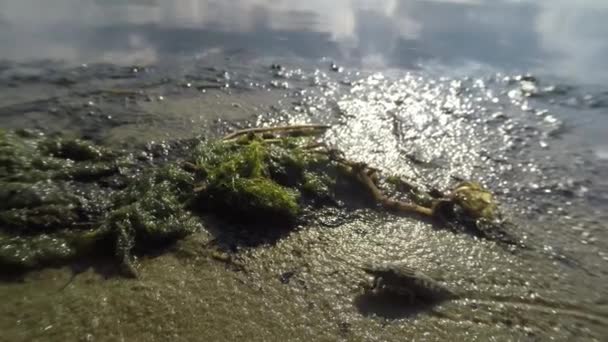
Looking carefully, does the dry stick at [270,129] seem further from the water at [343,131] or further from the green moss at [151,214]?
the green moss at [151,214]

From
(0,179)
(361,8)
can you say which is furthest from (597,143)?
(361,8)

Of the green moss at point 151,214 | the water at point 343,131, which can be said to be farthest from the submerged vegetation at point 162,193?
the water at point 343,131

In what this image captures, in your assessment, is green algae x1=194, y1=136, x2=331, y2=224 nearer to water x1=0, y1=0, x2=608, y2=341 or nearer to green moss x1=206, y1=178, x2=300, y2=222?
green moss x1=206, y1=178, x2=300, y2=222

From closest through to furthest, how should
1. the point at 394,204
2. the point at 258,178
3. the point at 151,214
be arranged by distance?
the point at 151,214
the point at 258,178
the point at 394,204

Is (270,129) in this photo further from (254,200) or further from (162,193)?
(162,193)

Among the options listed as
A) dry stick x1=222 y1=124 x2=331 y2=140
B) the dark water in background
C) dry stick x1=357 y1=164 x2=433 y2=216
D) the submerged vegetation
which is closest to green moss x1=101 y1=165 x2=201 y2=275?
the submerged vegetation

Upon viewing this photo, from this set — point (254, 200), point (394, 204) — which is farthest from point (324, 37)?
point (254, 200)

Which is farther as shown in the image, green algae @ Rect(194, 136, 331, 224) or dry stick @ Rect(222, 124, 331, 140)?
dry stick @ Rect(222, 124, 331, 140)
